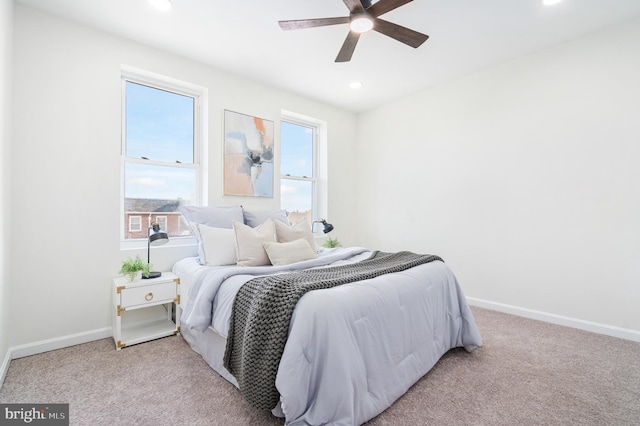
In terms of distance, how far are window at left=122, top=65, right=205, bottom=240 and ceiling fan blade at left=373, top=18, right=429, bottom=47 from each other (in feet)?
6.64

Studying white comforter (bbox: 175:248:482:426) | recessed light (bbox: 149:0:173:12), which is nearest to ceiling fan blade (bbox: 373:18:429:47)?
recessed light (bbox: 149:0:173:12)

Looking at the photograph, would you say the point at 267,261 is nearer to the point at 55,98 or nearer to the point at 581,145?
the point at 55,98

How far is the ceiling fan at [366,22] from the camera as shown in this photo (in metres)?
1.90

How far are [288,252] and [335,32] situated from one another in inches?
77.4

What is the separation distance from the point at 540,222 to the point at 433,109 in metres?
1.81

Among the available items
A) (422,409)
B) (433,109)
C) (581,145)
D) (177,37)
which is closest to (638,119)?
(581,145)

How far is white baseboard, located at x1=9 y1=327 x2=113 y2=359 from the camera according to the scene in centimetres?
215

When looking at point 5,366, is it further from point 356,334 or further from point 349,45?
point 349,45

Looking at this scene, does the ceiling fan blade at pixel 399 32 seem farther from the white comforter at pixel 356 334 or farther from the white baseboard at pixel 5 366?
the white baseboard at pixel 5 366

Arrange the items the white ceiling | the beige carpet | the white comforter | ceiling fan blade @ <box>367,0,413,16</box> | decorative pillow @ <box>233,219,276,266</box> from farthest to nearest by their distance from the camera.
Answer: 1. decorative pillow @ <box>233,219,276,266</box>
2. the white ceiling
3. ceiling fan blade @ <box>367,0,413,16</box>
4. the beige carpet
5. the white comforter

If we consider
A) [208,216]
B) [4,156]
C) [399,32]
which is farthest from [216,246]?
[399,32]

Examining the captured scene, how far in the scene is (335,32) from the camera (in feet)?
8.59

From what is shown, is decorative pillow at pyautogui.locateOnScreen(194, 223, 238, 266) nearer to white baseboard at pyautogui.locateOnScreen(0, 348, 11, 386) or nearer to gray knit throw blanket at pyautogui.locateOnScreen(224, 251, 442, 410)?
gray knit throw blanket at pyautogui.locateOnScreen(224, 251, 442, 410)

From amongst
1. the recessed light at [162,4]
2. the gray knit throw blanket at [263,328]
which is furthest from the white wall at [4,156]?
the gray knit throw blanket at [263,328]
